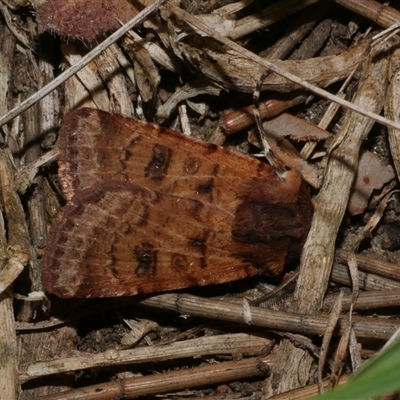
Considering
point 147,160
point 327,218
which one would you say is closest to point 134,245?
point 147,160

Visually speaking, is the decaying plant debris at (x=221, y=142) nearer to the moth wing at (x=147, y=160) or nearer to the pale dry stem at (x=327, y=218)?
the pale dry stem at (x=327, y=218)

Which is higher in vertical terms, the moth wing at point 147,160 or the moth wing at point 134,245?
the moth wing at point 147,160

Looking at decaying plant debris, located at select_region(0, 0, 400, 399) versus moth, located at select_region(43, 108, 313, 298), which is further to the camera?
decaying plant debris, located at select_region(0, 0, 400, 399)

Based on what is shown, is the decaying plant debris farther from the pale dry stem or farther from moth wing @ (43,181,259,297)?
moth wing @ (43,181,259,297)

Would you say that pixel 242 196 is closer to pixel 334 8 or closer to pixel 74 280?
pixel 74 280

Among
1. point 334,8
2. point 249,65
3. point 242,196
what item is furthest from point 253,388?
point 334,8

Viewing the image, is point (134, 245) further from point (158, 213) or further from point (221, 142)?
point (221, 142)

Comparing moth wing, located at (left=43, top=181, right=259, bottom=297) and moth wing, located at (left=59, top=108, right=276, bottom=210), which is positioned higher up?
moth wing, located at (left=59, top=108, right=276, bottom=210)

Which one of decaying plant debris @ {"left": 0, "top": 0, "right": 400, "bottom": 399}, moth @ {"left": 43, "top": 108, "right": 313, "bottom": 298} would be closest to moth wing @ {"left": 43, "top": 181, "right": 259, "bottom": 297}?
moth @ {"left": 43, "top": 108, "right": 313, "bottom": 298}

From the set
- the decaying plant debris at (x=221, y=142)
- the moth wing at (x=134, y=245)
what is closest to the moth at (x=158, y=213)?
the moth wing at (x=134, y=245)
